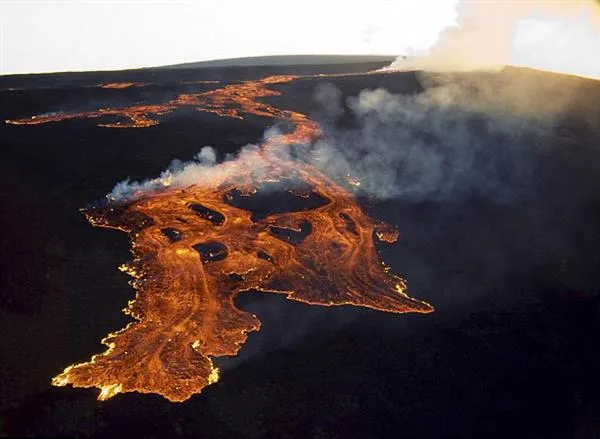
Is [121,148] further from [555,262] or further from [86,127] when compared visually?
[555,262]

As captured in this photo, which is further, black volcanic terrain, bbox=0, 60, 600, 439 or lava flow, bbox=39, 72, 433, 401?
lava flow, bbox=39, 72, 433, 401

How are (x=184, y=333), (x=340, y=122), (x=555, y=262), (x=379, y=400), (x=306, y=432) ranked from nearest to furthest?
1. (x=306, y=432)
2. (x=379, y=400)
3. (x=184, y=333)
4. (x=555, y=262)
5. (x=340, y=122)

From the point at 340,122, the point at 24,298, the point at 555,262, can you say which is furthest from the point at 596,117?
the point at 24,298

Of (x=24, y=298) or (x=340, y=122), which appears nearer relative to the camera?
(x=24, y=298)

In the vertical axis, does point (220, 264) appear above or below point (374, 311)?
above

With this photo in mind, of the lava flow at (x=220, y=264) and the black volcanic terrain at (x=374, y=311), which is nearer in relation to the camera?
the black volcanic terrain at (x=374, y=311)
